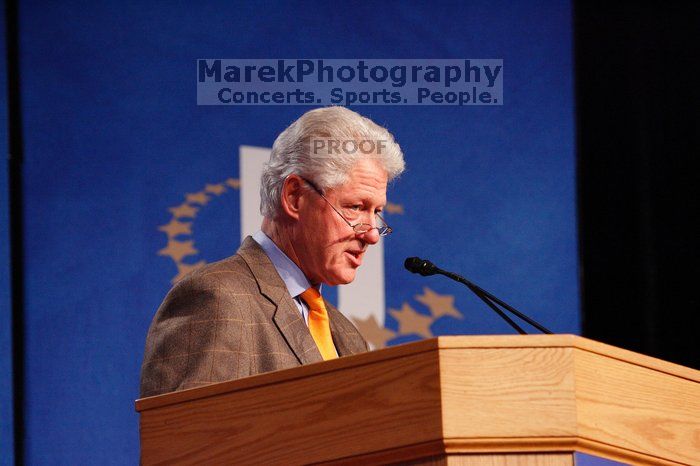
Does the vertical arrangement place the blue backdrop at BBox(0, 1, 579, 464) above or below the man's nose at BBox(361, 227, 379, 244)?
above

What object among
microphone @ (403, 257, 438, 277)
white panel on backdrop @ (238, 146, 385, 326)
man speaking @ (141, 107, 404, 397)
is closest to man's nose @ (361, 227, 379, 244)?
man speaking @ (141, 107, 404, 397)

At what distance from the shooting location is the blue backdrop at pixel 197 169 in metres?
3.08

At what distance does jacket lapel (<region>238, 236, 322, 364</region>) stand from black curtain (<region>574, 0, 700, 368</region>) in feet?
4.72

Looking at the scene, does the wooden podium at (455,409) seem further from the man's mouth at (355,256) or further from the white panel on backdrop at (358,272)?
the white panel on backdrop at (358,272)

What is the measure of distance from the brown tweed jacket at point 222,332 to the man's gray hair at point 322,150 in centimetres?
28

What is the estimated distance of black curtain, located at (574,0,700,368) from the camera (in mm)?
3342

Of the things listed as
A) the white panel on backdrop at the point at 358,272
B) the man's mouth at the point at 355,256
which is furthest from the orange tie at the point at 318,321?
the white panel on backdrop at the point at 358,272

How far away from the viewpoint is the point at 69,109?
3.17 meters

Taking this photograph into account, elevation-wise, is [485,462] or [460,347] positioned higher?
[460,347]

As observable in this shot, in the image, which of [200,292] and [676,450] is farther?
[200,292]

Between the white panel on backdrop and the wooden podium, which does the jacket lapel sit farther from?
the white panel on backdrop

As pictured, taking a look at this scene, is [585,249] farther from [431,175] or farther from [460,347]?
[460,347]

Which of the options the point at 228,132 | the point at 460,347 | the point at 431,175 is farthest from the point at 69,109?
the point at 460,347

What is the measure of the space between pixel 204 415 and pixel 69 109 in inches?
74.6
